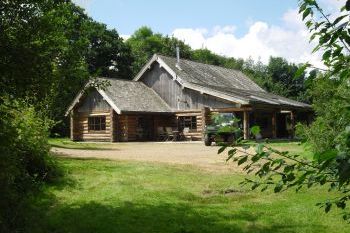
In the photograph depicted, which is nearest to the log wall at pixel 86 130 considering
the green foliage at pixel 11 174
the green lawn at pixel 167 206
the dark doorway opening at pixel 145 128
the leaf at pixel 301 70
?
the dark doorway opening at pixel 145 128

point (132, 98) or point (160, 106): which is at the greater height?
point (132, 98)

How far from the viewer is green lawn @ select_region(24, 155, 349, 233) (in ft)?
24.1

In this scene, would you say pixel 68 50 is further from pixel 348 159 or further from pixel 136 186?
pixel 348 159

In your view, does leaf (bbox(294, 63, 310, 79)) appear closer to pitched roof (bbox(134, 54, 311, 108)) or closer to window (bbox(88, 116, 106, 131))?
pitched roof (bbox(134, 54, 311, 108))

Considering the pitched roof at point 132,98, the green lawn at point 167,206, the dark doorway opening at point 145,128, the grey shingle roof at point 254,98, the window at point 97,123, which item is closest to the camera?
the green lawn at point 167,206

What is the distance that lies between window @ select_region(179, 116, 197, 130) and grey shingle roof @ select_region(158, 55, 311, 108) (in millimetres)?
2553

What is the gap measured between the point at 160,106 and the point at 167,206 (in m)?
25.8

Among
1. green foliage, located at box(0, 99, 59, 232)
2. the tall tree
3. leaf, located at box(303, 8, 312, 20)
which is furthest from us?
the tall tree

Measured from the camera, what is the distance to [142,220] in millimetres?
7695

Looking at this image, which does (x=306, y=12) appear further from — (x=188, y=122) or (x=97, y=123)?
(x=97, y=123)

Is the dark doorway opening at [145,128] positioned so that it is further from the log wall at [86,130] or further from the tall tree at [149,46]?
the tall tree at [149,46]

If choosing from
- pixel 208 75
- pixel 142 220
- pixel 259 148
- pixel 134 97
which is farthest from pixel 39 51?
pixel 208 75

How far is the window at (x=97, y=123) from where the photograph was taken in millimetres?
34125

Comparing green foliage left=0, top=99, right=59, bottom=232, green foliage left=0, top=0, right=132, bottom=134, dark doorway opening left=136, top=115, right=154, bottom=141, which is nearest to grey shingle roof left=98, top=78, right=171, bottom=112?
dark doorway opening left=136, top=115, right=154, bottom=141
